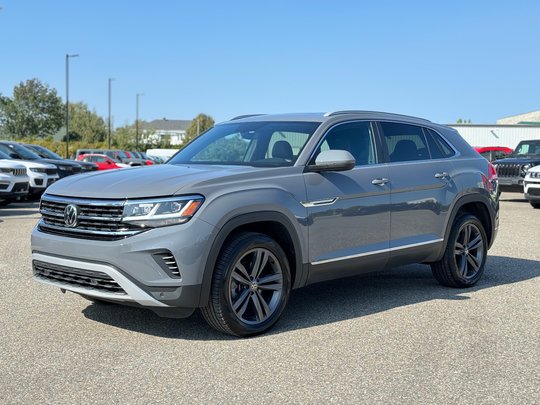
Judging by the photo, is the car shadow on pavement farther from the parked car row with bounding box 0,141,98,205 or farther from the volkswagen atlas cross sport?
the parked car row with bounding box 0,141,98,205

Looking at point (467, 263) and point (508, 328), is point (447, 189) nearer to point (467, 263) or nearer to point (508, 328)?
point (467, 263)

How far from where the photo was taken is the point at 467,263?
24.3 ft

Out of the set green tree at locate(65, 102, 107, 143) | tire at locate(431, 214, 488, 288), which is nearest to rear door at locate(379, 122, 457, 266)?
tire at locate(431, 214, 488, 288)

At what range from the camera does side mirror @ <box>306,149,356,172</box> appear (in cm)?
577

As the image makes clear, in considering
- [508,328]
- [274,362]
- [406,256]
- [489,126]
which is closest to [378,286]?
[406,256]

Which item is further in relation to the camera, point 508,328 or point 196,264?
point 508,328

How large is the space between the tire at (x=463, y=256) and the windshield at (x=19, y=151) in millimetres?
16292

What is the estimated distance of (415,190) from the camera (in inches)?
263

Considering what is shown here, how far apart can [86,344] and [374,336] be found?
2.10 m

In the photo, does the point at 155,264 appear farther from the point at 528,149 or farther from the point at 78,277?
the point at 528,149

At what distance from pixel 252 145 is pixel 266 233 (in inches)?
38.4

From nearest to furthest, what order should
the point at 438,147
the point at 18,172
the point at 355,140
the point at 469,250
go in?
the point at 355,140 → the point at 438,147 → the point at 469,250 → the point at 18,172

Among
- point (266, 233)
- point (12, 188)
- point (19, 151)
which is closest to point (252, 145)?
point (266, 233)

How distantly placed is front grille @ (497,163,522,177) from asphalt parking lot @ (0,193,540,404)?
45.1ft
